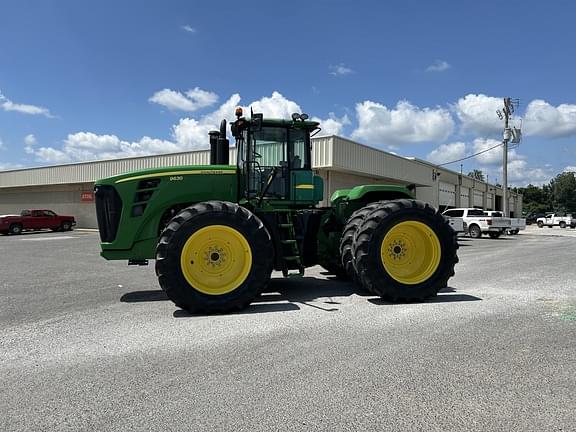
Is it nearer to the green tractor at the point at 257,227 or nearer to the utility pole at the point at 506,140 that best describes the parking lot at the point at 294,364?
the green tractor at the point at 257,227

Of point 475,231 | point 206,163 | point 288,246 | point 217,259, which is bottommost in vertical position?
point 475,231

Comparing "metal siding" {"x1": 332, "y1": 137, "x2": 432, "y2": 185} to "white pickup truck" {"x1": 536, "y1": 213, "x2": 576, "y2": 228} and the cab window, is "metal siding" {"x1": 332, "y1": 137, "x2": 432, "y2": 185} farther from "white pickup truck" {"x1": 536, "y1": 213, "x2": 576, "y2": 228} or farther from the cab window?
"white pickup truck" {"x1": 536, "y1": 213, "x2": 576, "y2": 228}

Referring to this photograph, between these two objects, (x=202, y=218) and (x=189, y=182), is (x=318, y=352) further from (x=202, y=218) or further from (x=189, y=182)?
(x=189, y=182)

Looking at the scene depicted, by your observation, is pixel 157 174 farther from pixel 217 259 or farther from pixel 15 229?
pixel 15 229

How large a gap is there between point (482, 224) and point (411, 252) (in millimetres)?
24070

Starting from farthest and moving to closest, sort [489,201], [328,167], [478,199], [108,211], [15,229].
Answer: [489,201] < [478,199] < [15,229] < [328,167] < [108,211]

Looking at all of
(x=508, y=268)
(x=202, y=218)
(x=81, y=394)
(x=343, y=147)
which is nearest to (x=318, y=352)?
(x=81, y=394)

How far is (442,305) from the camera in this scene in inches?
272

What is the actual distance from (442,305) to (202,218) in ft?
12.2

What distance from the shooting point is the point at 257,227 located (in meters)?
6.74

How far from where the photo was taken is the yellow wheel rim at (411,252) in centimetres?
744

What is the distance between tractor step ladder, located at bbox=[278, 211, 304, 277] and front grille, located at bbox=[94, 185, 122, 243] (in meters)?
2.60

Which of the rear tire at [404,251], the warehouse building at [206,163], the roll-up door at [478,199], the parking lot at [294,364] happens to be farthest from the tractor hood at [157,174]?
the roll-up door at [478,199]

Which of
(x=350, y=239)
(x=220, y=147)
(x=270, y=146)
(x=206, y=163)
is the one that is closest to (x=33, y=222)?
(x=206, y=163)
